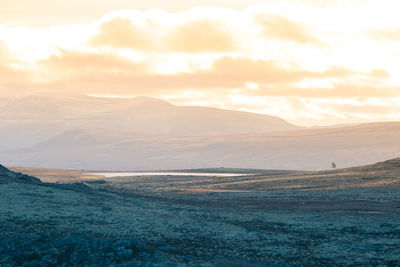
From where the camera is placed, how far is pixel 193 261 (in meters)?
26.0

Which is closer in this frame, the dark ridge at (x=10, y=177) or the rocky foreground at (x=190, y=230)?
the rocky foreground at (x=190, y=230)

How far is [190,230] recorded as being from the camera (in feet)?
110

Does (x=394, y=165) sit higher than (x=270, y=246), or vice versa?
(x=394, y=165)

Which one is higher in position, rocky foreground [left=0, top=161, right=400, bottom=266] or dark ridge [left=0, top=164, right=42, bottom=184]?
dark ridge [left=0, top=164, right=42, bottom=184]

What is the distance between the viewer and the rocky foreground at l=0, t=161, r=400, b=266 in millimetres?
26406

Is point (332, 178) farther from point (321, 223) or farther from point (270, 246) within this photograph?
point (270, 246)

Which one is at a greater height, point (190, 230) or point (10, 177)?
point (10, 177)

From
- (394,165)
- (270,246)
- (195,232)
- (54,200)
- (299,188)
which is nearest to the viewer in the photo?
(270,246)

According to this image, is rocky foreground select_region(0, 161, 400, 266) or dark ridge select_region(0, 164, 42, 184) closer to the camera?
rocky foreground select_region(0, 161, 400, 266)

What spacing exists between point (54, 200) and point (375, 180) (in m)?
39.9

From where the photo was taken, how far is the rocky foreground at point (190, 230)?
2641 cm

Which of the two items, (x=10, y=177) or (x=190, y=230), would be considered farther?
(x=10, y=177)

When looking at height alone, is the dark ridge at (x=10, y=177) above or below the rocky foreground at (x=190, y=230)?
above

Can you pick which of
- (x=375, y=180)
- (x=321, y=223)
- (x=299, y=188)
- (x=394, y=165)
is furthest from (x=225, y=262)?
(x=394, y=165)
